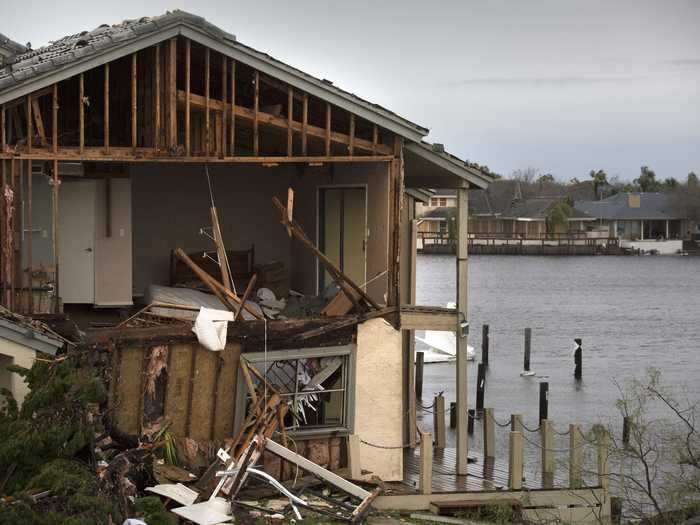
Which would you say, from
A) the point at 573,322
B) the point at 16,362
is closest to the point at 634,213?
the point at 573,322

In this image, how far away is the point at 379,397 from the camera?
23.2m

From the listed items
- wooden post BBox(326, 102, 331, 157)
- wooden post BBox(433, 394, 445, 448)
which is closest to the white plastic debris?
wooden post BBox(326, 102, 331, 157)

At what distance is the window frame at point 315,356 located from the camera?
2155 cm

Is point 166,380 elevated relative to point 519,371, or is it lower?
elevated

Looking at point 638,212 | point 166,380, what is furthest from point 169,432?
point 638,212

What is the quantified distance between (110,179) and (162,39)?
3.45 meters

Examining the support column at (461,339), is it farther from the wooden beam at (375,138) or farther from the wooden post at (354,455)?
the wooden post at (354,455)

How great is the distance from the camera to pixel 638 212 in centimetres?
15100

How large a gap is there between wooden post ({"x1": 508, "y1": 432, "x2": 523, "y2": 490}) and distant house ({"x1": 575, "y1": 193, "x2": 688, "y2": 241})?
12871cm

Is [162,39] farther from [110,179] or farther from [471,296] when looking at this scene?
[471,296]

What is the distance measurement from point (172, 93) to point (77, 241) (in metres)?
3.61

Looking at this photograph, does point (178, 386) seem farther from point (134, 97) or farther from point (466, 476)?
point (466, 476)

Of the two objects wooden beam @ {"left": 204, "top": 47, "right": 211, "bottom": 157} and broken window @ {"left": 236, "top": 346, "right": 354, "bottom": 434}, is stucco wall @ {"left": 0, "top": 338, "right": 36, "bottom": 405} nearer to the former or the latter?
broken window @ {"left": 236, "top": 346, "right": 354, "bottom": 434}

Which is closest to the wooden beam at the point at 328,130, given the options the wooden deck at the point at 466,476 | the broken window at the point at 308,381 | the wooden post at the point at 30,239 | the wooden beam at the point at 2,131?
the broken window at the point at 308,381
